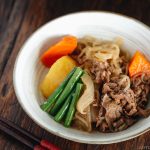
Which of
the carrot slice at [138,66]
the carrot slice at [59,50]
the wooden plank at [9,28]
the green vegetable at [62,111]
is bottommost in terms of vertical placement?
the wooden plank at [9,28]

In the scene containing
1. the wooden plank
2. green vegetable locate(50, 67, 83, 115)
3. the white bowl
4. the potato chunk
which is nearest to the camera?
the white bowl

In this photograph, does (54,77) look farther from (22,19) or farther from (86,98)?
(22,19)

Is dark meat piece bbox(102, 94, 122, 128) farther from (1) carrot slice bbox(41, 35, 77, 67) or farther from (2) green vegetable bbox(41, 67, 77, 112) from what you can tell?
(1) carrot slice bbox(41, 35, 77, 67)

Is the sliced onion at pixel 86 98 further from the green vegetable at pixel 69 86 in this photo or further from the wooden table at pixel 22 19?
the wooden table at pixel 22 19

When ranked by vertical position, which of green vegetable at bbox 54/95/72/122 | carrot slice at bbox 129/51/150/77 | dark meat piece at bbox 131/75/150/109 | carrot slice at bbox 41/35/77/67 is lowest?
green vegetable at bbox 54/95/72/122

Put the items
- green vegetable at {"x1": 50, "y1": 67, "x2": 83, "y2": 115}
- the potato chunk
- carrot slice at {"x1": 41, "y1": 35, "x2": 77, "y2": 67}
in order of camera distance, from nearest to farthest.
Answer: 1. green vegetable at {"x1": 50, "y1": 67, "x2": 83, "y2": 115}
2. the potato chunk
3. carrot slice at {"x1": 41, "y1": 35, "x2": 77, "y2": 67}

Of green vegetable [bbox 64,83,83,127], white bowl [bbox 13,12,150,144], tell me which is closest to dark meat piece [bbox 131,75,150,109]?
white bowl [bbox 13,12,150,144]

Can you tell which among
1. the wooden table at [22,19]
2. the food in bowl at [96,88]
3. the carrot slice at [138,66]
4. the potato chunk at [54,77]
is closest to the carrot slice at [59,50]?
the food in bowl at [96,88]

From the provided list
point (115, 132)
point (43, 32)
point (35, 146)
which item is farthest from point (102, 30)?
point (35, 146)

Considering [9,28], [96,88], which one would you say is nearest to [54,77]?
[96,88]
